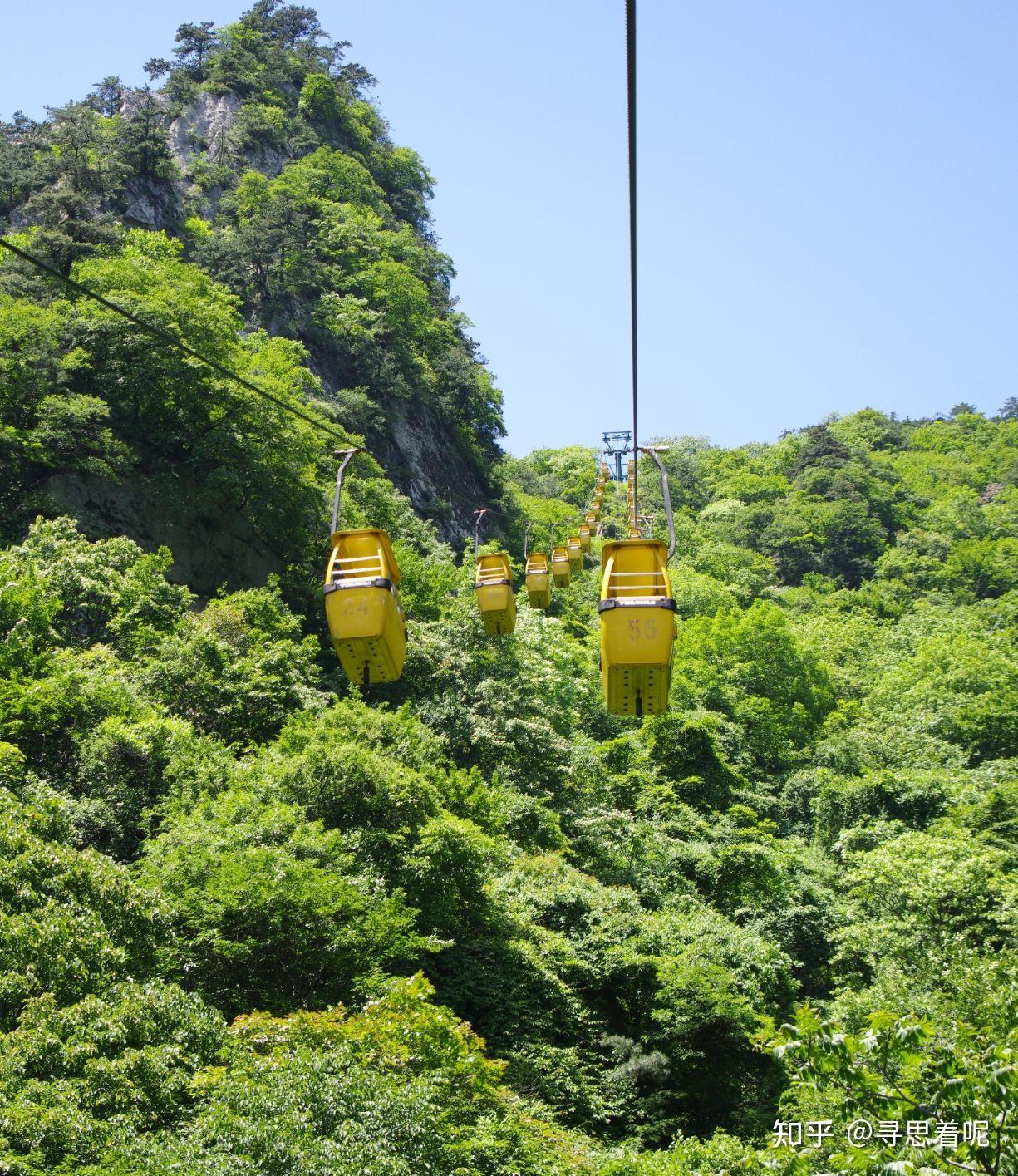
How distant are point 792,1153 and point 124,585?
19177 mm

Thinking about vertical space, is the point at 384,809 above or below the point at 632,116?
below

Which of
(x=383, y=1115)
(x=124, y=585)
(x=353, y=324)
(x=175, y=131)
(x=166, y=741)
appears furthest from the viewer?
(x=175, y=131)

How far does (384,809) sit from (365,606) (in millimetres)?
9255

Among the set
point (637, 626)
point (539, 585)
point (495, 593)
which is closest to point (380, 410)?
point (539, 585)

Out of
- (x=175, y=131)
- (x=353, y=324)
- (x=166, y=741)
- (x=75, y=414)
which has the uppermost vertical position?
(x=175, y=131)

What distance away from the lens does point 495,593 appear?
18953 millimetres

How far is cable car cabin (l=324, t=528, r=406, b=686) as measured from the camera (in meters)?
9.32

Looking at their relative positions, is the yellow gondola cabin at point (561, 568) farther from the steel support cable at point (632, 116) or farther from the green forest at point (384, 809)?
the steel support cable at point (632, 116)

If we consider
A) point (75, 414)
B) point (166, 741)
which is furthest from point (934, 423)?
point (166, 741)

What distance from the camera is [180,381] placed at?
3070 centimetres

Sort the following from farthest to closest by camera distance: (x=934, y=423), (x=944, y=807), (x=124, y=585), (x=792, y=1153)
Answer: (x=934, y=423), (x=944, y=807), (x=124, y=585), (x=792, y=1153)

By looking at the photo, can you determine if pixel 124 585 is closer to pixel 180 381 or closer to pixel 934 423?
pixel 180 381

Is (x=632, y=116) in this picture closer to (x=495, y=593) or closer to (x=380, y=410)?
(x=495, y=593)

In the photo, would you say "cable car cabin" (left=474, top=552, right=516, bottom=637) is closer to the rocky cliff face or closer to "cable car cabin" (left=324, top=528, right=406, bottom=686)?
"cable car cabin" (left=324, top=528, right=406, bottom=686)
